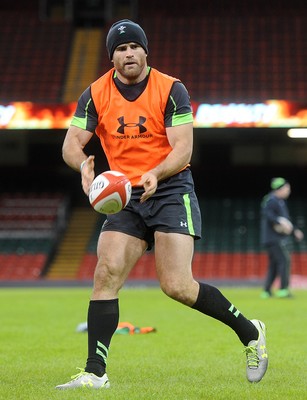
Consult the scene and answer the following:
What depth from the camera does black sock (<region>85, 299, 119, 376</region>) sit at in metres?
5.65

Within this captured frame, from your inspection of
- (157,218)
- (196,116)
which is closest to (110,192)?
(157,218)

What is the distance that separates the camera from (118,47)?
230 inches

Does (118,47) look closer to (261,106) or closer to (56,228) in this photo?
(261,106)

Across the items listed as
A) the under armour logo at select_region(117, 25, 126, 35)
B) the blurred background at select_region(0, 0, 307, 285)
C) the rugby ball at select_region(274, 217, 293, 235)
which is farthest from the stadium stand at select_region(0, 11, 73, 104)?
the under armour logo at select_region(117, 25, 126, 35)

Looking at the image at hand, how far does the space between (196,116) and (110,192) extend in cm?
2148

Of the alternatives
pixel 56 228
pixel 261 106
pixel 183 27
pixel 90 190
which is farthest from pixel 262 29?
pixel 90 190

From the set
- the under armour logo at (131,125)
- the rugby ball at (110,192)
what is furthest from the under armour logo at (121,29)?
the rugby ball at (110,192)

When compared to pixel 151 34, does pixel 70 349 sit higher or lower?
lower

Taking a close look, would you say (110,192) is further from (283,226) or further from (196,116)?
(196,116)

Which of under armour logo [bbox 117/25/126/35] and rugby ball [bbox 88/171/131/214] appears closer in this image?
rugby ball [bbox 88/171/131/214]

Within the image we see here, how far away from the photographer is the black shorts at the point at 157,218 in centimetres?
588

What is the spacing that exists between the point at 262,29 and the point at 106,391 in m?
29.8

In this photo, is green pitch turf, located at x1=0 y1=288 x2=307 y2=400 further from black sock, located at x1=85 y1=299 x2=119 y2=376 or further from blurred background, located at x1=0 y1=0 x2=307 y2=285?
blurred background, located at x1=0 y1=0 x2=307 y2=285

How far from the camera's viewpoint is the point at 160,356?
773 cm
